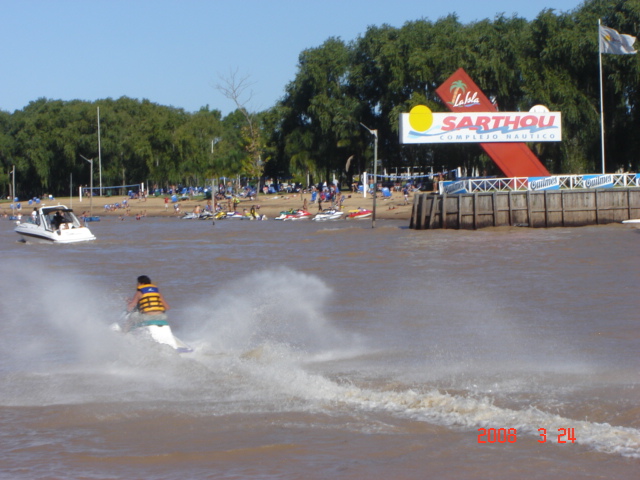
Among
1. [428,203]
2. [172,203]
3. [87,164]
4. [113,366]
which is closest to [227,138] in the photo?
[87,164]

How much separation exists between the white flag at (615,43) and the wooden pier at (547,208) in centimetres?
700

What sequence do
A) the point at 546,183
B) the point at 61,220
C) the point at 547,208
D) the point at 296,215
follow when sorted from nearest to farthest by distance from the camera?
the point at 61,220 → the point at 547,208 → the point at 546,183 → the point at 296,215

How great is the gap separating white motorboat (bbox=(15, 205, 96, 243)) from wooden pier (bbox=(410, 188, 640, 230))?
1822cm

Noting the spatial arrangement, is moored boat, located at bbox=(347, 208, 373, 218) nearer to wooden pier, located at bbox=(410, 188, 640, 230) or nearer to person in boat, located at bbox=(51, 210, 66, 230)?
wooden pier, located at bbox=(410, 188, 640, 230)

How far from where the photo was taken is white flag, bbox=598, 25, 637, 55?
135 ft

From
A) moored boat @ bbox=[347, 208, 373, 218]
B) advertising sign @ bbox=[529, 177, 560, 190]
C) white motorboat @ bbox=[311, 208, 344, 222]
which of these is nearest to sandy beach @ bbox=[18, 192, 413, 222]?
moored boat @ bbox=[347, 208, 373, 218]

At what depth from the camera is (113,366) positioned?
12.0 metres

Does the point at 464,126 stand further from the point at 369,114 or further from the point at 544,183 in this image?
the point at 369,114

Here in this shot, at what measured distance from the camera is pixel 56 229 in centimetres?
3803

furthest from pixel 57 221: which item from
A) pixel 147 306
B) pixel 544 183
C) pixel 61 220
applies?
pixel 147 306

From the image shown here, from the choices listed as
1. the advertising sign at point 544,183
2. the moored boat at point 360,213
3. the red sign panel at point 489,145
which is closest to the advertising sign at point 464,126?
the red sign panel at point 489,145

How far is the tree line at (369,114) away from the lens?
178 feet

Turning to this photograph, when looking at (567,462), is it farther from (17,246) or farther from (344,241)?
(17,246)

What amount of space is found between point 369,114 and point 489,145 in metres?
29.8
